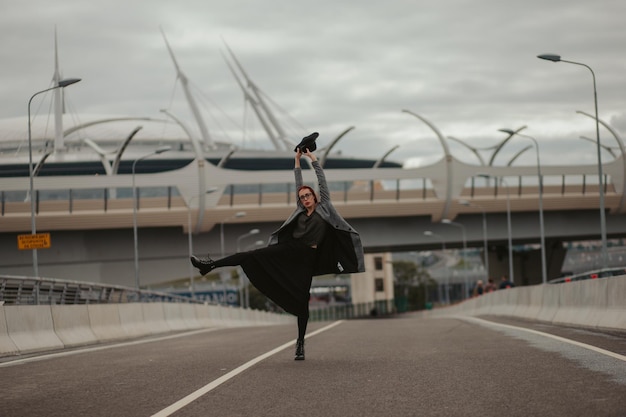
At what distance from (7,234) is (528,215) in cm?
3263

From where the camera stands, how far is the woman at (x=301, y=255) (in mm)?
11359

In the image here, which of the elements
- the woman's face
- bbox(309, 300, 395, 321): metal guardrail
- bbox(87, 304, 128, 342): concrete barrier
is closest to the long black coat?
the woman's face

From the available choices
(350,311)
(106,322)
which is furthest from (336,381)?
(350,311)

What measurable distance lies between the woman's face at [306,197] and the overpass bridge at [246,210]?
49734 millimetres

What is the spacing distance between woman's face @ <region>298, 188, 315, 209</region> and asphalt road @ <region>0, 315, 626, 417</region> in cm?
167

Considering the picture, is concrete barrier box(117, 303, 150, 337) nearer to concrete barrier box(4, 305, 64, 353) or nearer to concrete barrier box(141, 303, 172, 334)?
concrete barrier box(141, 303, 172, 334)

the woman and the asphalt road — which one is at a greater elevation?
the woman

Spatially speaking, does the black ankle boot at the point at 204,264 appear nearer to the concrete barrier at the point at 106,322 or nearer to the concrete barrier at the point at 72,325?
the concrete barrier at the point at 72,325

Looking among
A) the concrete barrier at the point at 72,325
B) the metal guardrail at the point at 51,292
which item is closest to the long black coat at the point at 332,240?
the metal guardrail at the point at 51,292

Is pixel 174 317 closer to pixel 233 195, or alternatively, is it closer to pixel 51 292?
pixel 51 292

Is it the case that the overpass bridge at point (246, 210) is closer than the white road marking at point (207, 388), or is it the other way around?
the white road marking at point (207, 388)

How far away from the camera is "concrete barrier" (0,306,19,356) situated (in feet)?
51.0

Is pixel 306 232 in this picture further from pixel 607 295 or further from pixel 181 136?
pixel 181 136

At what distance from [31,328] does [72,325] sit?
2294 mm
